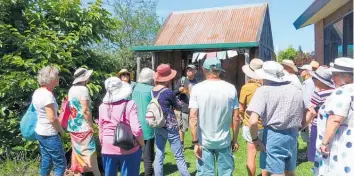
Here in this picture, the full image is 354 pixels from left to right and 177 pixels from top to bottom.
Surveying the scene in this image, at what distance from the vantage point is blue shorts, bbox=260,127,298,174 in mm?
3627

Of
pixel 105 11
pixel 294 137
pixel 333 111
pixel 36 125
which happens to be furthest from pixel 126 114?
pixel 105 11

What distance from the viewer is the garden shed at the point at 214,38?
11.8 m

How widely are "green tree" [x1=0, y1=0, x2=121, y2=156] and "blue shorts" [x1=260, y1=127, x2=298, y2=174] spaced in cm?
334

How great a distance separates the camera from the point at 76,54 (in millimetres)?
6379

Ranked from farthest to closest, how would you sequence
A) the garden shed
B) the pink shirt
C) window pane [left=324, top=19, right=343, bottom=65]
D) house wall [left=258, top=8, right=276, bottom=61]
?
house wall [left=258, top=8, right=276, bottom=61]
the garden shed
window pane [left=324, top=19, right=343, bottom=65]
the pink shirt

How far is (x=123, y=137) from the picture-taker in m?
3.59

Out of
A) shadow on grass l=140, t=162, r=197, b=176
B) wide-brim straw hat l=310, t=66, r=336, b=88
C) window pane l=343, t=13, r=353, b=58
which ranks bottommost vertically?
shadow on grass l=140, t=162, r=197, b=176

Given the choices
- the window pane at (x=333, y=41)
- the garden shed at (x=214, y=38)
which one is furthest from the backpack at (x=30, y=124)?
the garden shed at (x=214, y=38)

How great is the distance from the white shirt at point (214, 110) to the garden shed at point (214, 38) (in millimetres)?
7348

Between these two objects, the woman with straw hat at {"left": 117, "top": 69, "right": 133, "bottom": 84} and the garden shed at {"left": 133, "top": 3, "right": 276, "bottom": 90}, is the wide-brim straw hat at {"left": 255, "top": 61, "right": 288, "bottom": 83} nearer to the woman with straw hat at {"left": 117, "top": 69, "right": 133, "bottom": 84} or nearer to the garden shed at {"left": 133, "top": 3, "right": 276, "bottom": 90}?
the woman with straw hat at {"left": 117, "top": 69, "right": 133, "bottom": 84}

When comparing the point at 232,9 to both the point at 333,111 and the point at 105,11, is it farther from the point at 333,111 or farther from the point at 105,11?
the point at 333,111

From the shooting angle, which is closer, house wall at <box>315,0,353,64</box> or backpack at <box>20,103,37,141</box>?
backpack at <box>20,103,37,141</box>

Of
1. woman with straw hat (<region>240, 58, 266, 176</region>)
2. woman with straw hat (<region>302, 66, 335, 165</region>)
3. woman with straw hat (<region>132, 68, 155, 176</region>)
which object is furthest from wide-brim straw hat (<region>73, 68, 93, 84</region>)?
woman with straw hat (<region>302, 66, 335, 165</region>)

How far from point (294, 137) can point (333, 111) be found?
0.63 meters
